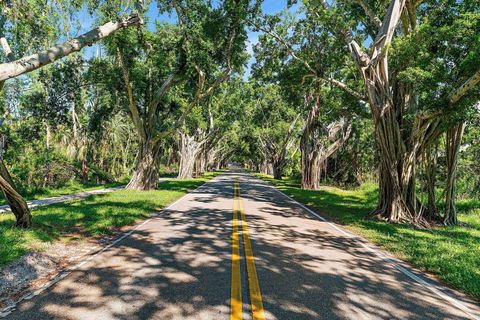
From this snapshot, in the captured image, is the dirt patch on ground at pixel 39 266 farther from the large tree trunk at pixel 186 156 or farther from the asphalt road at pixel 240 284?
the large tree trunk at pixel 186 156

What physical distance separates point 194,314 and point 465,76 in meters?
9.84

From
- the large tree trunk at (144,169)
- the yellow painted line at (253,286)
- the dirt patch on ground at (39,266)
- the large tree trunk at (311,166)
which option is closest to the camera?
the yellow painted line at (253,286)

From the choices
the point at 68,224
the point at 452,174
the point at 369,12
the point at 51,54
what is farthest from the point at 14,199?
the point at 452,174

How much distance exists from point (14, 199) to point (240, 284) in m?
5.63

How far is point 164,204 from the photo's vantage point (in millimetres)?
12680

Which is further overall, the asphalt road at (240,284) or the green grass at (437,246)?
the green grass at (437,246)

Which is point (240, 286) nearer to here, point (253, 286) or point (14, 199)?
point (253, 286)

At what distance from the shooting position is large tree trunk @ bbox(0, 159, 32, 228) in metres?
6.22

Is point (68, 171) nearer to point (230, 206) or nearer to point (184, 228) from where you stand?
point (230, 206)

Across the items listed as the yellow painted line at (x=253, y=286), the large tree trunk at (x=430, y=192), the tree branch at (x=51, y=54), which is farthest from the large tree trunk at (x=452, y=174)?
the tree branch at (x=51, y=54)

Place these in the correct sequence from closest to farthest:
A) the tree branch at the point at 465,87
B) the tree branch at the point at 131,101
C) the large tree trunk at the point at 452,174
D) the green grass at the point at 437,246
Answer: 1. the green grass at the point at 437,246
2. the tree branch at the point at 465,87
3. the large tree trunk at the point at 452,174
4. the tree branch at the point at 131,101

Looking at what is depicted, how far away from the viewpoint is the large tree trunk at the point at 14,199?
245 inches

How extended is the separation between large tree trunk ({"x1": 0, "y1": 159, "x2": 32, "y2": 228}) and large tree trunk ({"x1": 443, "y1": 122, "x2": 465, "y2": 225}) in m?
13.0

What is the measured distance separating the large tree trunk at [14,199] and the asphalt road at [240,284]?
2537mm
